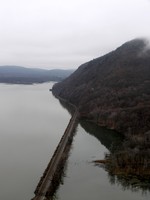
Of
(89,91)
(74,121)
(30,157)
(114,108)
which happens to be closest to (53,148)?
(30,157)

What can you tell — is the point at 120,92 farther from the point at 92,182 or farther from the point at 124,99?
the point at 92,182

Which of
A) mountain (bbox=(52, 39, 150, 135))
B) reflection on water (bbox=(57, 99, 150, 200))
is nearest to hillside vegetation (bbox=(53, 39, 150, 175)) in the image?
mountain (bbox=(52, 39, 150, 135))

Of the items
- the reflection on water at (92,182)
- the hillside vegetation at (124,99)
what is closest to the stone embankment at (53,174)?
the reflection on water at (92,182)

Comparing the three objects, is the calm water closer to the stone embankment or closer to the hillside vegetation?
the stone embankment

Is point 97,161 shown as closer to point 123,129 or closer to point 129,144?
point 129,144

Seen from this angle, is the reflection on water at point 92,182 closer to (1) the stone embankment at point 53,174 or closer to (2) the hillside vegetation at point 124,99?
(1) the stone embankment at point 53,174
